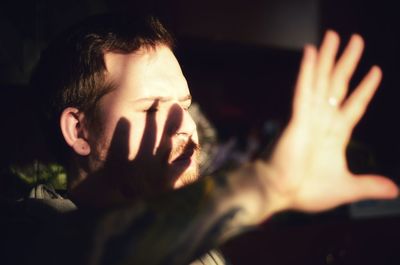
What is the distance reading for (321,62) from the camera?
631mm

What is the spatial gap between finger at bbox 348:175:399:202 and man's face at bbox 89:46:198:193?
0.53 m

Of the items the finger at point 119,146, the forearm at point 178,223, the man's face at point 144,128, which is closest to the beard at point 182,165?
the man's face at point 144,128

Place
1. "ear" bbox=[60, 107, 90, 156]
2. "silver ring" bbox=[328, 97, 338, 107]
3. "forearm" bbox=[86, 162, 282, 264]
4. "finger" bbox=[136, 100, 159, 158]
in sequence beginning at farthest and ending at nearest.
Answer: "ear" bbox=[60, 107, 90, 156]
"finger" bbox=[136, 100, 159, 158]
"silver ring" bbox=[328, 97, 338, 107]
"forearm" bbox=[86, 162, 282, 264]

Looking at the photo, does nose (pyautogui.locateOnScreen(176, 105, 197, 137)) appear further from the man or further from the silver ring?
the silver ring

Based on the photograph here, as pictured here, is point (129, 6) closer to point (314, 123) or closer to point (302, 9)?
point (302, 9)

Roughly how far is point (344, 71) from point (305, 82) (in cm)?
10

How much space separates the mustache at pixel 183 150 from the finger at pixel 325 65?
1.68 ft

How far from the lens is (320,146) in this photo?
0.61m

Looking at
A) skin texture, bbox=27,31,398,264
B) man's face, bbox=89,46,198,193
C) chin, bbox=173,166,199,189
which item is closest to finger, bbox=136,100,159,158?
man's face, bbox=89,46,198,193

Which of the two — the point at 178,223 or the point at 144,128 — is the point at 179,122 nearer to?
the point at 144,128

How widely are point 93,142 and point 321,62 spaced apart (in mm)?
769

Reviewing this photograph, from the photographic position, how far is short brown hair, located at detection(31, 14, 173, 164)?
1.04 meters

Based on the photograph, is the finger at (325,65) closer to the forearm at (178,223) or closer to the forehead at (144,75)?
the forearm at (178,223)

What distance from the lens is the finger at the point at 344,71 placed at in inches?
Answer: 24.7
